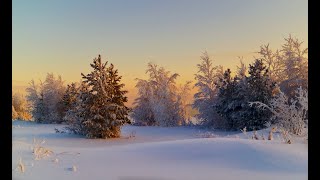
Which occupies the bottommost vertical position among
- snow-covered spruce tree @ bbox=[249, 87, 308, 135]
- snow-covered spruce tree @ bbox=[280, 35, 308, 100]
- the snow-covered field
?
the snow-covered field

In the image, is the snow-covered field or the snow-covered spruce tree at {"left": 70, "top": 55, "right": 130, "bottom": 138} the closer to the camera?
the snow-covered field

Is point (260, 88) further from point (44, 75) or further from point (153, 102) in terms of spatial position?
point (44, 75)

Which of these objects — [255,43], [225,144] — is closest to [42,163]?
[225,144]

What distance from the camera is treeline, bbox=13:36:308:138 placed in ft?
19.3

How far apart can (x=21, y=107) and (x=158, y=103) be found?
7.76ft

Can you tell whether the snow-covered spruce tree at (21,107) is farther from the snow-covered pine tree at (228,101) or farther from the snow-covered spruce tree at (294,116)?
the snow-covered spruce tree at (294,116)

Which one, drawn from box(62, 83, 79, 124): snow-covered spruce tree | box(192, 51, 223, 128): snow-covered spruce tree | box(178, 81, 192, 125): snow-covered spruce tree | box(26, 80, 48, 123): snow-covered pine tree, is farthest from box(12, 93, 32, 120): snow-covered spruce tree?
box(192, 51, 223, 128): snow-covered spruce tree

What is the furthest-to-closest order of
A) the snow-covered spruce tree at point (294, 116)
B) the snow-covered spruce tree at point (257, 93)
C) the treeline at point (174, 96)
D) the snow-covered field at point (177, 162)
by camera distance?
the snow-covered spruce tree at point (257, 93) < the treeline at point (174, 96) < the snow-covered spruce tree at point (294, 116) < the snow-covered field at point (177, 162)

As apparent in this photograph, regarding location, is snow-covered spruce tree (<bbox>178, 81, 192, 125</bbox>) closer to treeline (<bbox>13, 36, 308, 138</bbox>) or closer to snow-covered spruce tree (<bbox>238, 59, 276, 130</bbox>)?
treeline (<bbox>13, 36, 308, 138</bbox>)

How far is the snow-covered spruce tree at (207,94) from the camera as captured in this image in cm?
601

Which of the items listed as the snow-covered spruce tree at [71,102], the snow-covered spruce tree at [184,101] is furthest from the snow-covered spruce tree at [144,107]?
the snow-covered spruce tree at [71,102]

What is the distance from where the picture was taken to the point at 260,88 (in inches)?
251
